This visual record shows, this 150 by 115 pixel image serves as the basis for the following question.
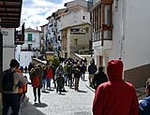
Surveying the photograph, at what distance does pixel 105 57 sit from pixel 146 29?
7.16 metres

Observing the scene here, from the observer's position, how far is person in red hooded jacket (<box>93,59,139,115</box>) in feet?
17.4

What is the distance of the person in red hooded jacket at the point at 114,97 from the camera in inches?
209

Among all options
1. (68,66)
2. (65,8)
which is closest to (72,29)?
(65,8)

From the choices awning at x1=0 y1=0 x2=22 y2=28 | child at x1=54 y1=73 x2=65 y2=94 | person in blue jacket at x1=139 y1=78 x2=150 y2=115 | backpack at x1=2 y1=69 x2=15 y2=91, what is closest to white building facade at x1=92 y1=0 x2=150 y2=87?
child at x1=54 y1=73 x2=65 y2=94

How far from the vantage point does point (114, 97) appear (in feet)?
17.4

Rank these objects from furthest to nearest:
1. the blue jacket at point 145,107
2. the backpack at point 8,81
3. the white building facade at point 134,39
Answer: the white building facade at point 134,39 → the backpack at point 8,81 → the blue jacket at point 145,107

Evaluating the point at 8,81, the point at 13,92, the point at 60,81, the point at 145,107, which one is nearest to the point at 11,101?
the point at 13,92

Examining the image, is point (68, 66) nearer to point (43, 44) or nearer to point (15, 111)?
point (15, 111)

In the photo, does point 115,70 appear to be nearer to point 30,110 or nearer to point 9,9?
point 9,9

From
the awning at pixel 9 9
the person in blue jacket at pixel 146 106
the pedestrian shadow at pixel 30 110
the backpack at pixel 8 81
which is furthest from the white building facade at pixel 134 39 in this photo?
the person in blue jacket at pixel 146 106

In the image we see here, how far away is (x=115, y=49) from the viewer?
26.8 m

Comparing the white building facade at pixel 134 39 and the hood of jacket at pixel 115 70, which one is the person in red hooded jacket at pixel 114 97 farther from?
the white building facade at pixel 134 39

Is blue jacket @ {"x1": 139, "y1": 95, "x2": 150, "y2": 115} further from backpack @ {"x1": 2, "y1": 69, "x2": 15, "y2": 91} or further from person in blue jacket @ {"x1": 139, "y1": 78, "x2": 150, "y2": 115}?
backpack @ {"x1": 2, "y1": 69, "x2": 15, "y2": 91}

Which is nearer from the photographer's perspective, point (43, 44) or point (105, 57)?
point (105, 57)
